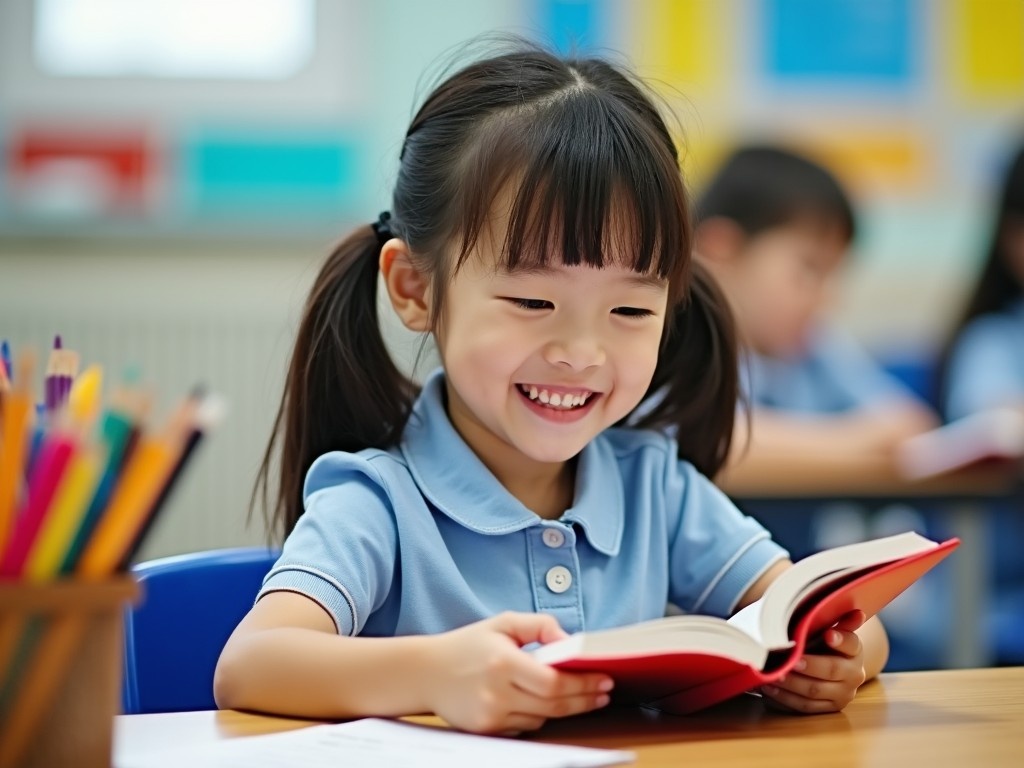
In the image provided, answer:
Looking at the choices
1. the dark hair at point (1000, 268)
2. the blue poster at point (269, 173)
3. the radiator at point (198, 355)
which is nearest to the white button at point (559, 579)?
the dark hair at point (1000, 268)

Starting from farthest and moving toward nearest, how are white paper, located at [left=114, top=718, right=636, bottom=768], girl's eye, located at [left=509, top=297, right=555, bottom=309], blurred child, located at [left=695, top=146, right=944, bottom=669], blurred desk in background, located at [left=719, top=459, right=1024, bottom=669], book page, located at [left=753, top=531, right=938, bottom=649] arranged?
blurred child, located at [left=695, top=146, right=944, bottom=669] < blurred desk in background, located at [left=719, top=459, right=1024, bottom=669] < girl's eye, located at [left=509, top=297, right=555, bottom=309] < book page, located at [left=753, top=531, right=938, bottom=649] < white paper, located at [left=114, top=718, right=636, bottom=768]

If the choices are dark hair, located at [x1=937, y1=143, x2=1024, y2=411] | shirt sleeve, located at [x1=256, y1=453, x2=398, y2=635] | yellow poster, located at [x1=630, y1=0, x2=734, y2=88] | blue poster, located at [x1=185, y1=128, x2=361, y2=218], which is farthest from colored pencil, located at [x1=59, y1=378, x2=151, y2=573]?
yellow poster, located at [x1=630, y1=0, x2=734, y2=88]

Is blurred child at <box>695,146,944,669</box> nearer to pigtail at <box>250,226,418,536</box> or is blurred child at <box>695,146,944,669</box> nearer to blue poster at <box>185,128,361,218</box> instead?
blue poster at <box>185,128,361,218</box>

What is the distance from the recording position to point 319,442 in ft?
3.68

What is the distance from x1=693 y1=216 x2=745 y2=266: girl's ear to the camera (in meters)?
2.59

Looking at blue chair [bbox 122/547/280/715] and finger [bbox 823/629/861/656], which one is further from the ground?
finger [bbox 823/629/861/656]

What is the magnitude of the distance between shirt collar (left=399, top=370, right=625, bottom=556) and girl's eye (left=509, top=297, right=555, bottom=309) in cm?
14

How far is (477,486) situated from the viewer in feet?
3.45

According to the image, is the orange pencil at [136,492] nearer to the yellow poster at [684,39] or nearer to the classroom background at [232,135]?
the classroom background at [232,135]

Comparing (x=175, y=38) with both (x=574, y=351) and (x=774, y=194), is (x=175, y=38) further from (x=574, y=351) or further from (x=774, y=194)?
(x=574, y=351)

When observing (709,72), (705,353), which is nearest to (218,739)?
(705,353)

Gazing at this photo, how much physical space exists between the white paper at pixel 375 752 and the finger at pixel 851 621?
0.24 metres

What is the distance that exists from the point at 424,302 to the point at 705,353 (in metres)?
0.27

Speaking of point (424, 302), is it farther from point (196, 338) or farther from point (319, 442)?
point (196, 338)
